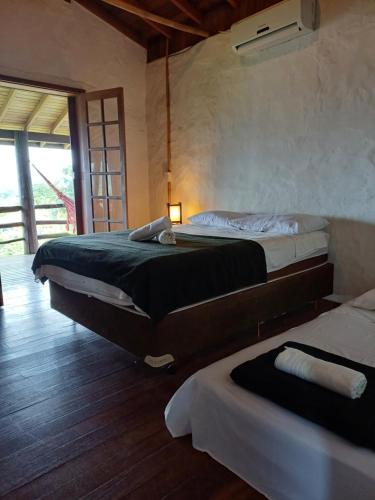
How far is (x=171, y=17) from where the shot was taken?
421 cm

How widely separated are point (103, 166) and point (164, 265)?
2799 millimetres

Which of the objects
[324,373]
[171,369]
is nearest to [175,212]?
[171,369]

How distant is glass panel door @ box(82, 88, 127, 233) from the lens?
4.30 metres

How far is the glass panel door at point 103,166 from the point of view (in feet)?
14.1

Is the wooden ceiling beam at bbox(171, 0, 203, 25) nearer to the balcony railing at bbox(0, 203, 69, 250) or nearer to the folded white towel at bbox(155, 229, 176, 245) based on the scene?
the folded white towel at bbox(155, 229, 176, 245)

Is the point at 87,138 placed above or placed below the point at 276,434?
above

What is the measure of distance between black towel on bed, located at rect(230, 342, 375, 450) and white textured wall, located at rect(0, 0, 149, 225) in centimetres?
391

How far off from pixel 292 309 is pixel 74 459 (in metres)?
1.97

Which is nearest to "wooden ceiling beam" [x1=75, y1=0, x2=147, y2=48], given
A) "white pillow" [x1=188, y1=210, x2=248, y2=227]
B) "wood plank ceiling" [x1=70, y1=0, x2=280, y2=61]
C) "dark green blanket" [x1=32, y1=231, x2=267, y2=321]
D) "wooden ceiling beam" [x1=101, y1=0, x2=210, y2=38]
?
"wood plank ceiling" [x1=70, y1=0, x2=280, y2=61]

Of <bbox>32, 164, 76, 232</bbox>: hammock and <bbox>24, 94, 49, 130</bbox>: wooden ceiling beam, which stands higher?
<bbox>24, 94, 49, 130</bbox>: wooden ceiling beam

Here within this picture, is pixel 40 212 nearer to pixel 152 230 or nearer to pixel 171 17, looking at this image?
pixel 171 17

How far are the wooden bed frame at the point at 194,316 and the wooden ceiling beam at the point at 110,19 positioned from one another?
343cm

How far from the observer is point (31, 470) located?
140 centimetres

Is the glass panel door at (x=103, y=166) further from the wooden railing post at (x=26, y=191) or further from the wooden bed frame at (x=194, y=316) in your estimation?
the wooden railing post at (x=26, y=191)
